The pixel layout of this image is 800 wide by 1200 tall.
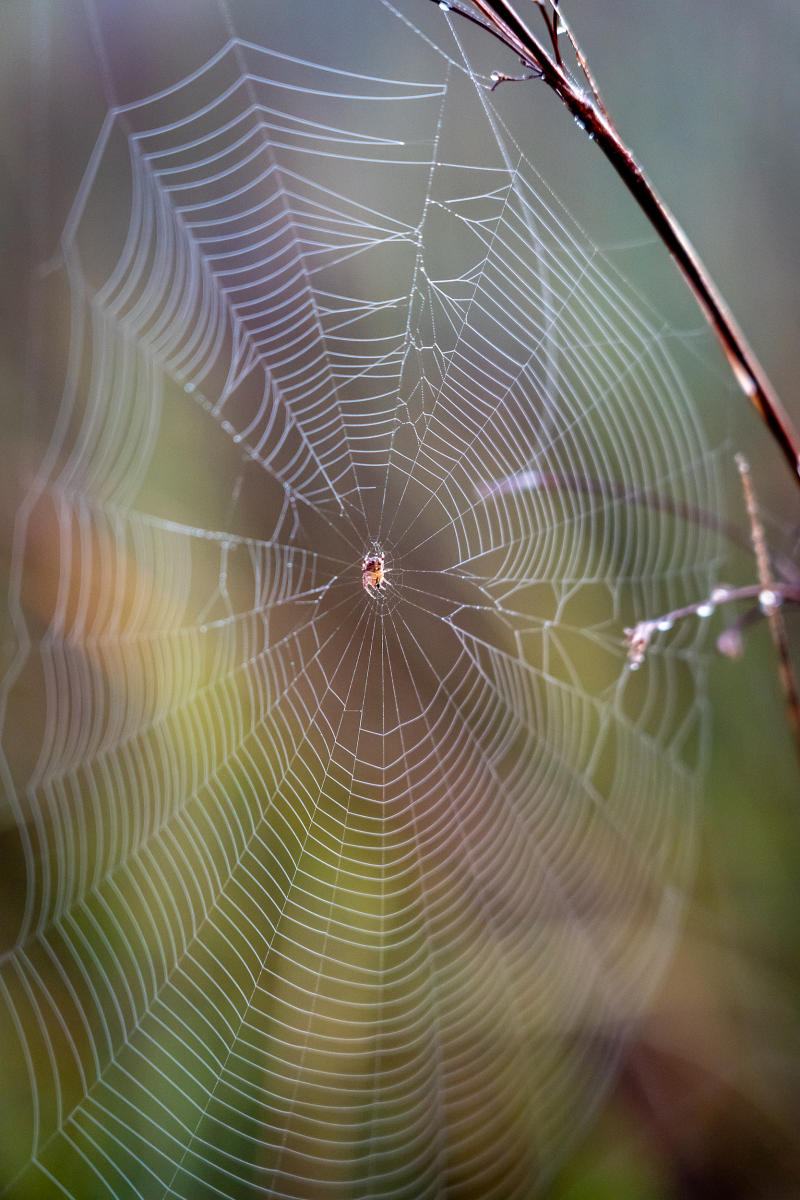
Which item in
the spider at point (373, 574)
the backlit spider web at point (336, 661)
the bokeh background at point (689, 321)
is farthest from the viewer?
the spider at point (373, 574)

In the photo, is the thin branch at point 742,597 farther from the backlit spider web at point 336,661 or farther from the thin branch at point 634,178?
the backlit spider web at point 336,661

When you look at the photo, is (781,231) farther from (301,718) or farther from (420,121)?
(301,718)

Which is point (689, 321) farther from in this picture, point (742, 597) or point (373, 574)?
point (742, 597)

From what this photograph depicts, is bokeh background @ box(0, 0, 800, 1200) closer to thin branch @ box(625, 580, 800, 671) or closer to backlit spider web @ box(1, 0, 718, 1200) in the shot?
backlit spider web @ box(1, 0, 718, 1200)

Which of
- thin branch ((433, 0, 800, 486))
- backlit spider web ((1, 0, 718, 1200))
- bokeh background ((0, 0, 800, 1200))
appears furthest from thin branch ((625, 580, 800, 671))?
bokeh background ((0, 0, 800, 1200))

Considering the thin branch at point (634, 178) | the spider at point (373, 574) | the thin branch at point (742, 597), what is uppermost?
the thin branch at point (634, 178)

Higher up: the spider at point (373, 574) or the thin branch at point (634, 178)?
the thin branch at point (634, 178)

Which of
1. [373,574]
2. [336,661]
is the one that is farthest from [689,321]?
[336,661]

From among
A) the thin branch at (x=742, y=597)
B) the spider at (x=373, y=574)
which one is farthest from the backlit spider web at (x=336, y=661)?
the thin branch at (x=742, y=597)

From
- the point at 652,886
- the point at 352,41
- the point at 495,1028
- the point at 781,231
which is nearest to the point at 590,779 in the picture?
the point at 652,886

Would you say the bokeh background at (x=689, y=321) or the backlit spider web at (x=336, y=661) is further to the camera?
the bokeh background at (x=689, y=321)
